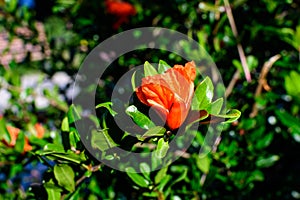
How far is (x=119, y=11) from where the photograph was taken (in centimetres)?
157

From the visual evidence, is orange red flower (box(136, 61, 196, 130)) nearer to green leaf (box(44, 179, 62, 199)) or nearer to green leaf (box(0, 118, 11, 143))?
green leaf (box(44, 179, 62, 199))

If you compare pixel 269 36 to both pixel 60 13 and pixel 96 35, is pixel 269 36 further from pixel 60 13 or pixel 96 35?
pixel 60 13

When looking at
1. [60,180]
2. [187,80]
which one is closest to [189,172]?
[60,180]

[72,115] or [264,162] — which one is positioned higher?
[72,115]

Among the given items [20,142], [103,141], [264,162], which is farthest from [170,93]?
[264,162]

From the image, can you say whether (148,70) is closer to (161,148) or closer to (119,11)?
(161,148)

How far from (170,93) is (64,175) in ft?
0.97

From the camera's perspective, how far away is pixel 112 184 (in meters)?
1.11

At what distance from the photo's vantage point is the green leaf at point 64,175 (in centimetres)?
72

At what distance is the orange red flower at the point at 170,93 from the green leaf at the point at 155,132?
0.6 inches

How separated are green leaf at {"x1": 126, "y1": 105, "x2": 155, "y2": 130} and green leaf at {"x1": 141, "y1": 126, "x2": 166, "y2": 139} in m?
0.02

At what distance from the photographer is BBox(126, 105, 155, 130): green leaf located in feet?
1.88

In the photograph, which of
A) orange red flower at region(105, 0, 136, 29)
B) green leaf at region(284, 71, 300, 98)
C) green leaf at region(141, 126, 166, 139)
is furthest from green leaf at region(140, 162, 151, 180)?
orange red flower at region(105, 0, 136, 29)

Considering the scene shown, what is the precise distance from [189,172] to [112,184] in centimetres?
23
